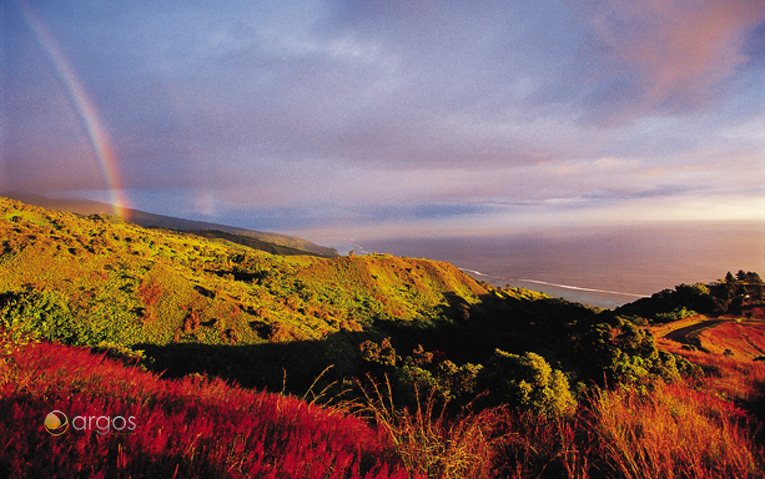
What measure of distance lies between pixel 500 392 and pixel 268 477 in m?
6.79

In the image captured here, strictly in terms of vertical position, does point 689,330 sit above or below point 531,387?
below

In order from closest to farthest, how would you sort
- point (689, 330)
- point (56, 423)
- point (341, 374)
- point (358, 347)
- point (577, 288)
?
1. point (56, 423)
2. point (341, 374)
3. point (358, 347)
4. point (689, 330)
5. point (577, 288)

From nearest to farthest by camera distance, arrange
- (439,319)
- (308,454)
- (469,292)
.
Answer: (308,454), (439,319), (469,292)

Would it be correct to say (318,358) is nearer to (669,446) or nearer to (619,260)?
(669,446)

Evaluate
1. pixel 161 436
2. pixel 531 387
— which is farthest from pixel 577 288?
pixel 161 436

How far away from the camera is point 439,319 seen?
28531 mm

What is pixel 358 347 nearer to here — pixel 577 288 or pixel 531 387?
pixel 531 387

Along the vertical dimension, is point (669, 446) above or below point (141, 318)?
above

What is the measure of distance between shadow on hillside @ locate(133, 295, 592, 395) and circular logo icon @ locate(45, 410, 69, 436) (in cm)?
161

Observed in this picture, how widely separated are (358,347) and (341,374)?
10.8 ft

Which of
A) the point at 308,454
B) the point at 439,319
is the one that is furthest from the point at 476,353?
the point at 308,454

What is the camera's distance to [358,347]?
55.0 feet

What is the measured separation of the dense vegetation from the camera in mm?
2887

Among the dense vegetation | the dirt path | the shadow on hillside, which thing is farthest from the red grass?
the dirt path
